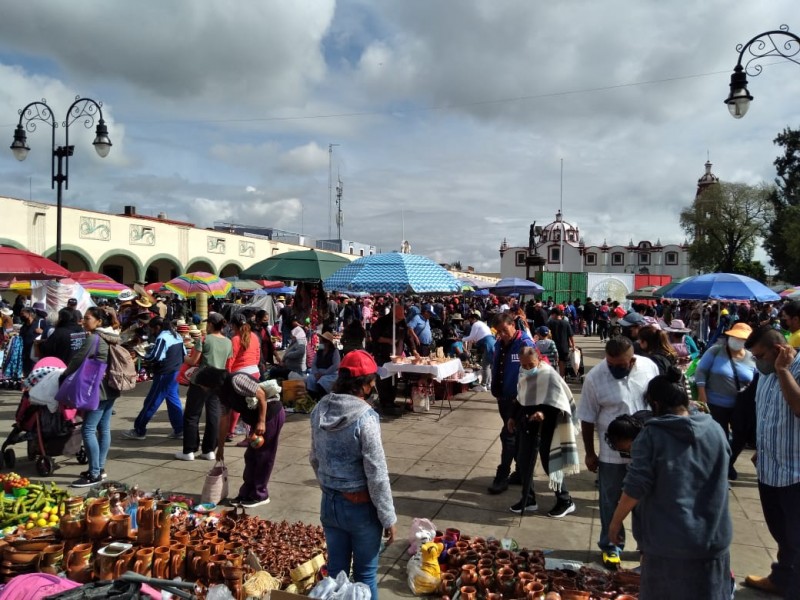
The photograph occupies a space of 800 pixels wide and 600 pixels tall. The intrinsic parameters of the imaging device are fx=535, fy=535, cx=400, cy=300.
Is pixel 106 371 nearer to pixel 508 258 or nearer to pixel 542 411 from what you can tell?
pixel 542 411

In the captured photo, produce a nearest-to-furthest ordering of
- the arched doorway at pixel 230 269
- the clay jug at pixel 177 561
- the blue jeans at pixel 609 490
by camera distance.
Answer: the clay jug at pixel 177 561 → the blue jeans at pixel 609 490 → the arched doorway at pixel 230 269

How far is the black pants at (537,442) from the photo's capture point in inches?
191

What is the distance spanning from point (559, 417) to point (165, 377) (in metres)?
5.17

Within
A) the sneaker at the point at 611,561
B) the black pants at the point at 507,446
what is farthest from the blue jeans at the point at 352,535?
the black pants at the point at 507,446

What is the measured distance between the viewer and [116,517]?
3771 millimetres

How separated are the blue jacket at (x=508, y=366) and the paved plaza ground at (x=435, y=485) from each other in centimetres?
106

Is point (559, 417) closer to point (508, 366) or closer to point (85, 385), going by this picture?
point (508, 366)

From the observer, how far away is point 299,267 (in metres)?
9.90

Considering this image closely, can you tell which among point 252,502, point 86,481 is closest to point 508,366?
point 252,502

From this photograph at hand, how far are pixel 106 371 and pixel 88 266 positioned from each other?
72.0 ft

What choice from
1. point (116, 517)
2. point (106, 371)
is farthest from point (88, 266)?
point (116, 517)

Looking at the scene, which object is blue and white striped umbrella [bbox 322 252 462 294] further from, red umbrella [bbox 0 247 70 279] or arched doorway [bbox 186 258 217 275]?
arched doorway [bbox 186 258 217 275]

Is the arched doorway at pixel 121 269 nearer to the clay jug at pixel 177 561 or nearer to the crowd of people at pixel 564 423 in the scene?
the crowd of people at pixel 564 423

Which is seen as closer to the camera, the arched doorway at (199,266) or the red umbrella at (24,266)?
the red umbrella at (24,266)
